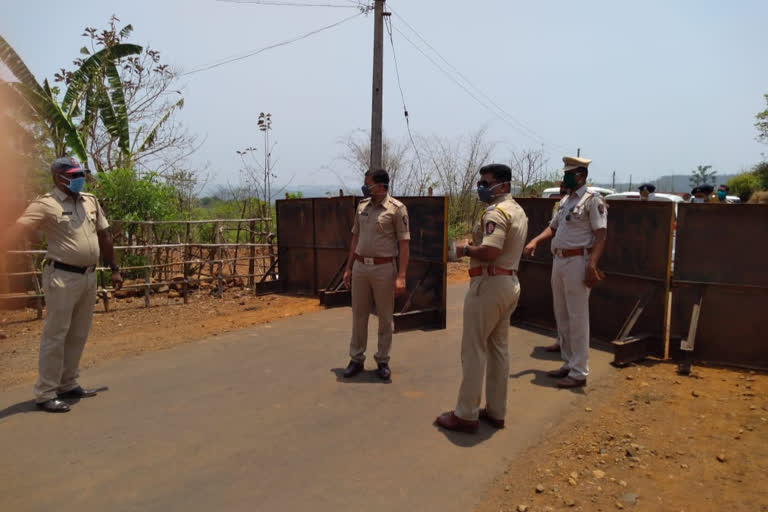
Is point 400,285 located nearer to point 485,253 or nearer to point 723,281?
point 485,253

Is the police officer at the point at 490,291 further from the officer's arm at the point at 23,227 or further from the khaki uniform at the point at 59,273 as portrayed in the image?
the officer's arm at the point at 23,227

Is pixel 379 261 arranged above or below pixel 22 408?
above

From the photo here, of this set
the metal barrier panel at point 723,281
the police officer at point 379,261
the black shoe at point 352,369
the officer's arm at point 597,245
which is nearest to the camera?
the officer's arm at point 597,245

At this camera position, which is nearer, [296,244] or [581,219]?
→ [581,219]

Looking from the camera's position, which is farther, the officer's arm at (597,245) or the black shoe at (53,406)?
the officer's arm at (597,245)

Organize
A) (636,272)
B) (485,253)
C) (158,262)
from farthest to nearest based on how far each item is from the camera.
A: (158,262)
(636,272)
(485,253)

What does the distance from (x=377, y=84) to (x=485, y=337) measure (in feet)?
31.5

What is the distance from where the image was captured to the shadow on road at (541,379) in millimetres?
4691

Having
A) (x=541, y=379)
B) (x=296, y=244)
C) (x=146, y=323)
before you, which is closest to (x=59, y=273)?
(x=541, y=379)

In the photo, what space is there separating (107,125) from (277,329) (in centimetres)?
810

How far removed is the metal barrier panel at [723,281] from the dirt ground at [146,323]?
17.5ft

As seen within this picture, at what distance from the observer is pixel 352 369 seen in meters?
4.92

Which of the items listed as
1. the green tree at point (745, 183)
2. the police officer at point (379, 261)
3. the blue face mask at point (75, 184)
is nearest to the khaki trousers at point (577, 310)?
the police officer at point (379, 261)

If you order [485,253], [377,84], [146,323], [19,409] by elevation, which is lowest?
[146,323]
